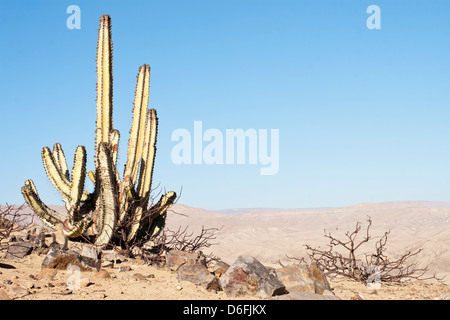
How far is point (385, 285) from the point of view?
703 centimetres

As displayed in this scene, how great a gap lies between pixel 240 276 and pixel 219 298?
344 mm

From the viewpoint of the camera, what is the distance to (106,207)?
293 inches

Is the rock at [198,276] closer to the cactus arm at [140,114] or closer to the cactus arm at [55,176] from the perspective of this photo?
the cactus arm at [140,114]

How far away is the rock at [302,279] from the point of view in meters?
5.34

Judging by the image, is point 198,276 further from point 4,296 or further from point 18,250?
point 18,250

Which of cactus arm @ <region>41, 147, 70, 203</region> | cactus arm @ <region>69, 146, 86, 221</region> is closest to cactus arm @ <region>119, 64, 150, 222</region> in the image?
cactus arm @ <region>69, 146, 86, 221</region>

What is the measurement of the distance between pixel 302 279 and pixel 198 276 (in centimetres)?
125

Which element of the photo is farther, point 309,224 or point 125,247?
point 309,224

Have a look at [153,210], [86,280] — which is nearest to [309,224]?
[153,210]

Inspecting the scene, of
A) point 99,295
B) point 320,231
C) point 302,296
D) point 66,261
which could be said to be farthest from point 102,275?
point 320,231

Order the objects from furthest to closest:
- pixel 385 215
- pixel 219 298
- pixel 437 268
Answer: pixel 385 215, pixel 437 268, pixel 219 298

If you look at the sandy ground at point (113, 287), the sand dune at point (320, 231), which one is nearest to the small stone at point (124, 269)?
the sandy ground at point (113, 287)

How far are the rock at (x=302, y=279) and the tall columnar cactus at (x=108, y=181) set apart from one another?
2.91m
